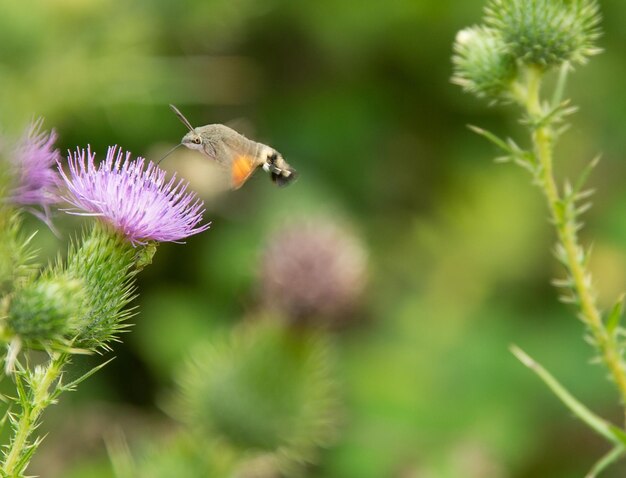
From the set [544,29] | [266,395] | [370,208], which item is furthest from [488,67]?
[370,208]

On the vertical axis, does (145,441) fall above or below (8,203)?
below

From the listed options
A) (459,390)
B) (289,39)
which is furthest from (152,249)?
A: (289,39)

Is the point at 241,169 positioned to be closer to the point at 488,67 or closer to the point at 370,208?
the point at 488,67

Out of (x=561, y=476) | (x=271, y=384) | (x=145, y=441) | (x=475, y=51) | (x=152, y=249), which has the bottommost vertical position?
(x=561, y=476)

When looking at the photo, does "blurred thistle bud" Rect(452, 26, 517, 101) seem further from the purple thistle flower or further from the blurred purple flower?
the blurred purple flower

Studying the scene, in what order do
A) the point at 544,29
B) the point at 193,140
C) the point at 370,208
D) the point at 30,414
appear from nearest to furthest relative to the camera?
the point at 30,414 → the point at 544,29 → the point at 193,140 → the point at 370,208

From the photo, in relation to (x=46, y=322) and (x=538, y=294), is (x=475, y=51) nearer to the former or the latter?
(x=46, y=322)
